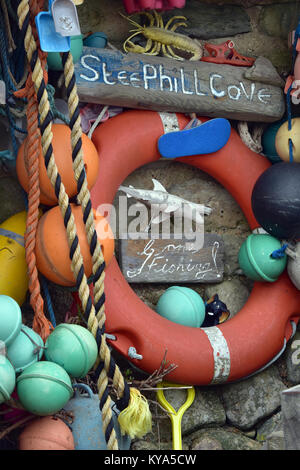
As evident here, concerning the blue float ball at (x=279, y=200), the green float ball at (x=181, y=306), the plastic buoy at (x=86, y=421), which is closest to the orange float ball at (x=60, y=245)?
the plastic buoy at (x=86, y=421)

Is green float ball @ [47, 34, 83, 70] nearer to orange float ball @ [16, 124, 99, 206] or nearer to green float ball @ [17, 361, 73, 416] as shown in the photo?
orange float ball @ [16, 124, 99, 206]

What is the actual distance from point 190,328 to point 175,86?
94 cm

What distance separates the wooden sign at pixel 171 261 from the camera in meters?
2.63

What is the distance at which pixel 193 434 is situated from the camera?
2.55 meters

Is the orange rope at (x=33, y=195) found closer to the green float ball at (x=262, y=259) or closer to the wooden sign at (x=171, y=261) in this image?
the wooden sign at (x=171, y=261)

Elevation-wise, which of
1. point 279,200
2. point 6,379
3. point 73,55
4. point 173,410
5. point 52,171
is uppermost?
point 73,55

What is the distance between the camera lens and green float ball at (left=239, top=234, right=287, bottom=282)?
2.63 meters

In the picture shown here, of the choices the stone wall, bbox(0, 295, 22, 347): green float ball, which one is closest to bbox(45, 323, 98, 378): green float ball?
bbox(0, 295, 22, 347): green float ball

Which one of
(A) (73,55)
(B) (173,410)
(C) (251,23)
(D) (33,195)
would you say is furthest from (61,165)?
(C) (251,23)

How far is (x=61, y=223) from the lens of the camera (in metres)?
2.12

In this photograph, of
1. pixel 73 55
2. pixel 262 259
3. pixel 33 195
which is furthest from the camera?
pixel 262 259

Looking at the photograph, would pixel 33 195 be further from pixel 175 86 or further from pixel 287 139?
pixel 287 139

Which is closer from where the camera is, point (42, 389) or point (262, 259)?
point (42, 389)
